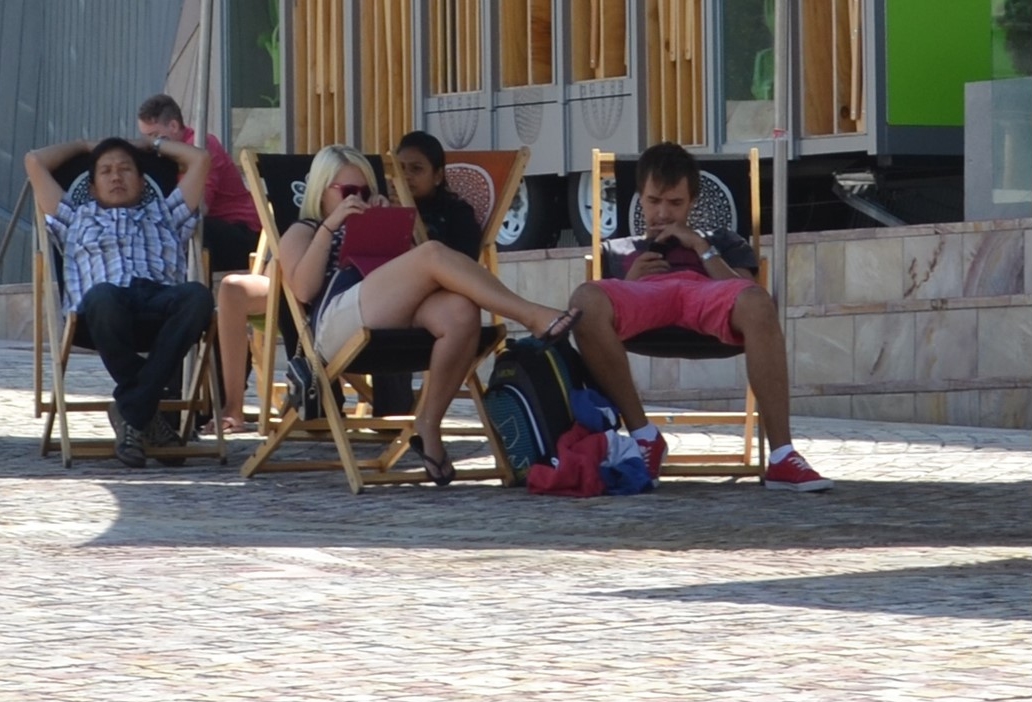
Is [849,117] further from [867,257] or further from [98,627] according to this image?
[98,627]

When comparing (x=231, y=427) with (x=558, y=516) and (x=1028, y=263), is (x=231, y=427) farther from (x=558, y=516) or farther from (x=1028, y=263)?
(x=1028, y=263)

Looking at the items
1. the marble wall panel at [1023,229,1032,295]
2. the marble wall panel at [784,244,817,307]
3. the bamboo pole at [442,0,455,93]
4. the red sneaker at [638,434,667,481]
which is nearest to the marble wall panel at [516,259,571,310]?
Answer: the marble wall panel at [784,244,817,307]

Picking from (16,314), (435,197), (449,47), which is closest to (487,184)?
(435,197)

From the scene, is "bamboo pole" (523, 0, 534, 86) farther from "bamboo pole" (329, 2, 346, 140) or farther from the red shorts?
the red shorts

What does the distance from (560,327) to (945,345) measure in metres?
3.83

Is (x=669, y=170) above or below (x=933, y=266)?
above

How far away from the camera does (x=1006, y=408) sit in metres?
10.3

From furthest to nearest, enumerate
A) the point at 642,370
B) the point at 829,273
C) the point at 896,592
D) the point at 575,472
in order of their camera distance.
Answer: the point at 642,370 → the point at 829,273 → the point at 575,472 → the point at 896,592

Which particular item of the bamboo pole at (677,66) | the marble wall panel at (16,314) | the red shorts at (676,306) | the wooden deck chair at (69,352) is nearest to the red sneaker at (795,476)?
the red shorts at (676,306)

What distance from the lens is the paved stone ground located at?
4027mm

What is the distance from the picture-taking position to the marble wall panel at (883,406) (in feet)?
35.0

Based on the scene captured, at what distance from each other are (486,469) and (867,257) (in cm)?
373

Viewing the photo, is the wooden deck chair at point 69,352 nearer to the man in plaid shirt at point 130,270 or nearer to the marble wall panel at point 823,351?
the man in plaid shirt at point 130,270

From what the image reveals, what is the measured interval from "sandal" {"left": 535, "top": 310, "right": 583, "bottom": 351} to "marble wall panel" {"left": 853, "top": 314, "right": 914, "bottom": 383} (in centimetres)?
377
